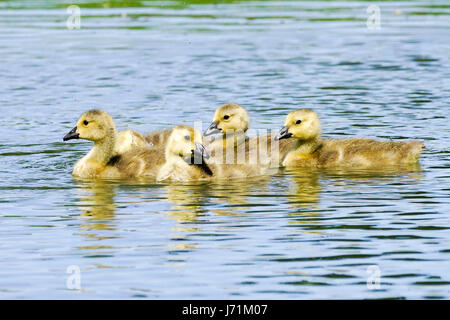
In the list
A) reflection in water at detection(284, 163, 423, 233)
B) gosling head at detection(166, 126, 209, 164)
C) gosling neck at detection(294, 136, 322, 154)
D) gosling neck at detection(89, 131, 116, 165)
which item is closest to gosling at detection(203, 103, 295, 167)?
gosling neck at detection(294, 136, 322, 154)

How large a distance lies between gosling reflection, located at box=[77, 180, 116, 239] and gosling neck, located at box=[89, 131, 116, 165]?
1.63 feet

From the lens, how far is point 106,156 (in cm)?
1487

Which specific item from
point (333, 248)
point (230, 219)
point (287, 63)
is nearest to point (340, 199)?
point (230, 219)

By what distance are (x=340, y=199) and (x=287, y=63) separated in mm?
12030

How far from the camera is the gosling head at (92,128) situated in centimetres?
1487

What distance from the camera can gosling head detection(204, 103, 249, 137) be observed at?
51.2 feet

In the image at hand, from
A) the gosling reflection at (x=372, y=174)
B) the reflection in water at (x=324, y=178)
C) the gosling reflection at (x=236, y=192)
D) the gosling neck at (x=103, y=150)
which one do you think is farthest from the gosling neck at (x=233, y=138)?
the gosling neck at (x=103, y=150)

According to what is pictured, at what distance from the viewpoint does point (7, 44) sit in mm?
28016

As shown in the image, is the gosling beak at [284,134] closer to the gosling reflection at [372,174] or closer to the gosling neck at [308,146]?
the gosling neck at [308,146]

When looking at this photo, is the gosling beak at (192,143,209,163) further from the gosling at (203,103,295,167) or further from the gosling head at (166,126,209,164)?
the gosling at (203,103,295,167)

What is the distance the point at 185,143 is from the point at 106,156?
1.37 meters

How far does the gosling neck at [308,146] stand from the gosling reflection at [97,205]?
2.78 meters

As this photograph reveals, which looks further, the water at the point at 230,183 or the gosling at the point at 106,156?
the gosling at the point at 106,156

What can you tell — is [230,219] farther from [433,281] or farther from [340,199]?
[433,281]
